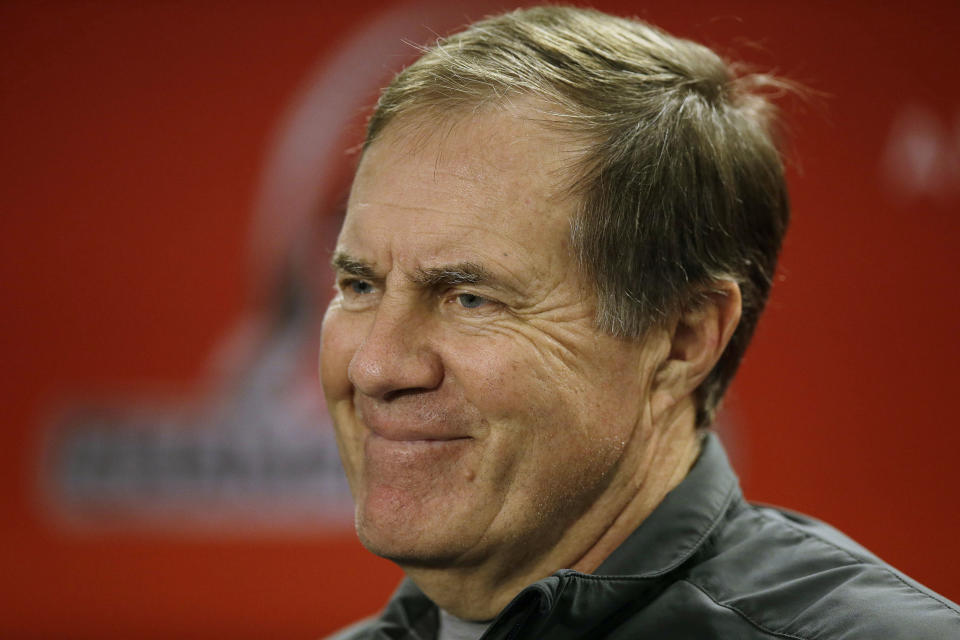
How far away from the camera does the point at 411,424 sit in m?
1.37

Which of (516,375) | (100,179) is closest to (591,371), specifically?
(516,375)

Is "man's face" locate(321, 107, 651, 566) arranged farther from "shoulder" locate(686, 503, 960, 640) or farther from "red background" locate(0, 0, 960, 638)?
"red background" locate(0, 0, 960, 638)

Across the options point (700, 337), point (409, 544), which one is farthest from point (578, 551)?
point (700, 337)

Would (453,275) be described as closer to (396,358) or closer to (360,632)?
(396,358)

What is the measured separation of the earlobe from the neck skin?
56 mm

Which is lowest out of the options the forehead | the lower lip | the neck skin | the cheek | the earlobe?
the neck skin

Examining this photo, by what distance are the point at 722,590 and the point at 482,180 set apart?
603mm

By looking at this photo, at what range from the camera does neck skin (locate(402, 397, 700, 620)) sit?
4.61 ft

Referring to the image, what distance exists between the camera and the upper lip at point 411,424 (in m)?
1.35

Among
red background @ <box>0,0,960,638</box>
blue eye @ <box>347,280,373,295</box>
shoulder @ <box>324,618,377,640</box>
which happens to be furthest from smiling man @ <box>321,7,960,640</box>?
red background @ <box>0,0,960,638</box>

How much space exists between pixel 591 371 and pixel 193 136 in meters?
2.37

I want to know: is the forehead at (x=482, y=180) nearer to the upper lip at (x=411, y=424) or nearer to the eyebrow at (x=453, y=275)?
the eyebrow at (x=453, y=275)

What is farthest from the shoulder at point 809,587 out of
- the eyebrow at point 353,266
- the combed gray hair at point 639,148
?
the eyebrow at point 353,266

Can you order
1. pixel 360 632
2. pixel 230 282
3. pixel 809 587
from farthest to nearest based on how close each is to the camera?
pixel 230 282, pixel 360 632, pixel 809 587
